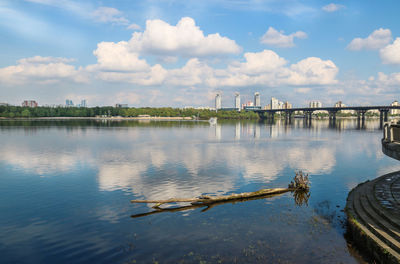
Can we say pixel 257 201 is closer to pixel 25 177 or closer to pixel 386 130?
pixel 386 130

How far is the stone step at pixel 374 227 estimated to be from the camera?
607 inches

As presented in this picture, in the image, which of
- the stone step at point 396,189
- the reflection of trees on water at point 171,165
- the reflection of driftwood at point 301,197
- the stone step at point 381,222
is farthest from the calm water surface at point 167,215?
the stone step at point 396,189

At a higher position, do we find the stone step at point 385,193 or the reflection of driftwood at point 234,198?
the stone step at point 385,193

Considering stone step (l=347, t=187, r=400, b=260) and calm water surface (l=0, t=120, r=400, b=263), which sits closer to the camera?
stone step (l=347, t=187, r=400, b=260)

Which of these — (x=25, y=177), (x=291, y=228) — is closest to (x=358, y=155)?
(x=291, y=228)

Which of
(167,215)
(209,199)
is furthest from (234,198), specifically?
(167,215)

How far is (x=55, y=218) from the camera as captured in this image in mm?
24031

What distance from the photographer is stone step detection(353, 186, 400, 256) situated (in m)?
15.4

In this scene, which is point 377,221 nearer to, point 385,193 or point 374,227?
point 374,227

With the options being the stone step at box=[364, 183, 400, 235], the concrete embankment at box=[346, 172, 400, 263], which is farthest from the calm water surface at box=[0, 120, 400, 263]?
the stone step at box=[364, 183, 400, 235]

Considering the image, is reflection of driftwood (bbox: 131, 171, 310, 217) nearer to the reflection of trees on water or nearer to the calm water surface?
the calm water surface

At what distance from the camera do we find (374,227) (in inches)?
705

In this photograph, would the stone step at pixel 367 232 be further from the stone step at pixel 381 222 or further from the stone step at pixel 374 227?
the stone step at pixel 381 222

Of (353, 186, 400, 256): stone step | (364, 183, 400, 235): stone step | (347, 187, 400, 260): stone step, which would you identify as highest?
(364, 183, 400, 235): stone step
